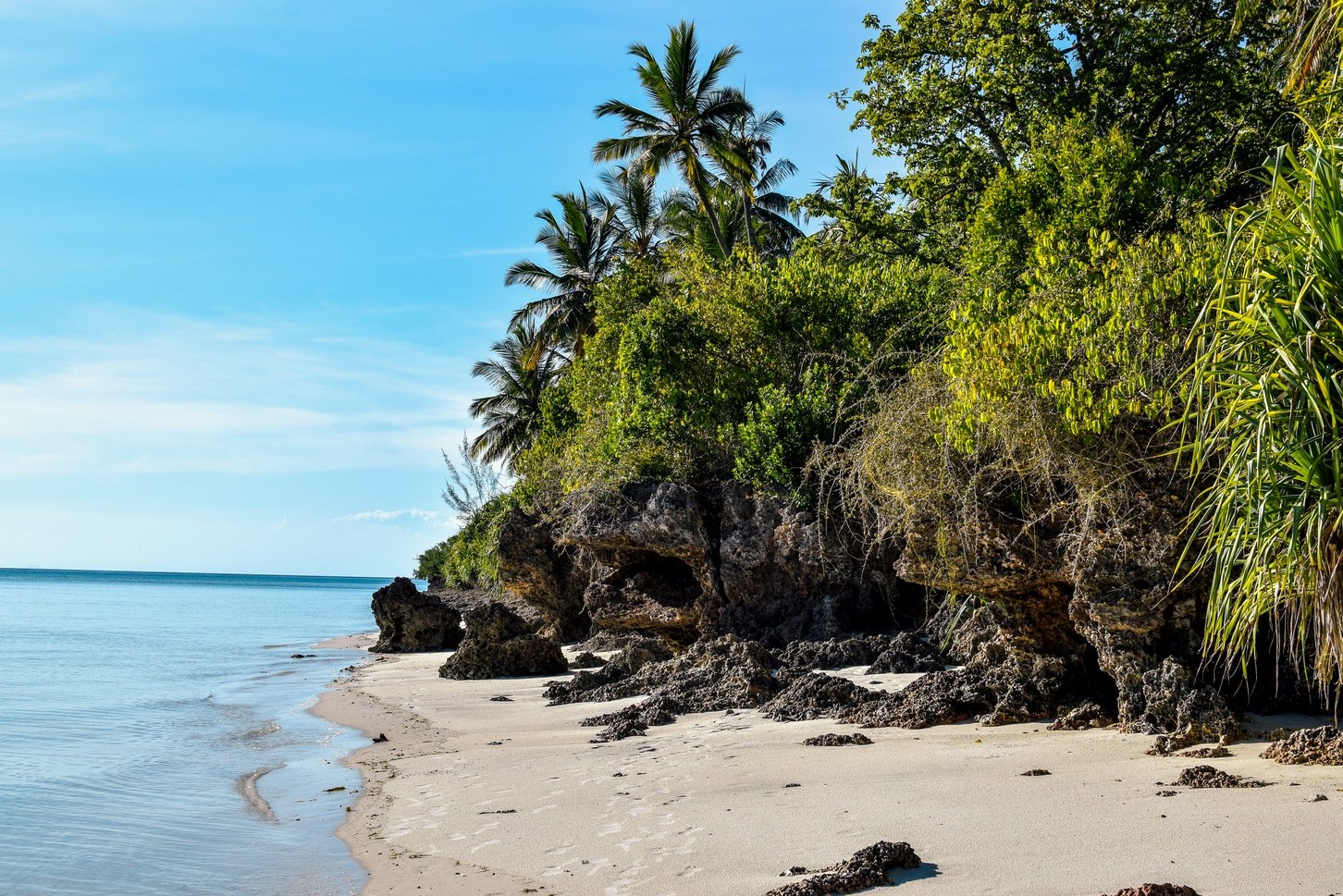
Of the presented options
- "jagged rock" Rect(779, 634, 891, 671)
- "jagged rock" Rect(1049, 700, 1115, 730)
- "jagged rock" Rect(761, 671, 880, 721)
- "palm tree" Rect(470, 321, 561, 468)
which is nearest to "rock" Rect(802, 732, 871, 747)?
"jagged rock" Rect(761, 671, 880, 721)

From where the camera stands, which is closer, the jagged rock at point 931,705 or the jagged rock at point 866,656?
the jagged rock at point 931,705

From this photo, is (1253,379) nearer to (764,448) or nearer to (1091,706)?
(1091,706)

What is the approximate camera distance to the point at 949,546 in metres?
8.91

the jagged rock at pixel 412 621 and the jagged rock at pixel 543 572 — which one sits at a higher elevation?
the jagged rock at pixel 543 572

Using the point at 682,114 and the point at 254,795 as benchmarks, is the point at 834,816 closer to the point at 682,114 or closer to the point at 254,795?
the point at 254,795

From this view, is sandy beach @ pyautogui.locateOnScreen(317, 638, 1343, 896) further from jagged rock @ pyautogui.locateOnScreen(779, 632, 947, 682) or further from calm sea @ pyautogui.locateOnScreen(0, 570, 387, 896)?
Result: jagged rock @ pyautogui.locateOnScreen(779, 632, 947, 682)

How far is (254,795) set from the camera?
8.88 m

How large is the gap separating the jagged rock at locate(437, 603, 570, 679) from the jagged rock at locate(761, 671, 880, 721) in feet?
21.9

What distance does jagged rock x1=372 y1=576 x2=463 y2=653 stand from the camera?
23.8m

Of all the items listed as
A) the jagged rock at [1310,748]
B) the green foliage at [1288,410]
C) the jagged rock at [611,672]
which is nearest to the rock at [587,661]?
the jagged rock at [611,672]

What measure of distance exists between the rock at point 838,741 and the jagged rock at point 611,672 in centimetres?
488

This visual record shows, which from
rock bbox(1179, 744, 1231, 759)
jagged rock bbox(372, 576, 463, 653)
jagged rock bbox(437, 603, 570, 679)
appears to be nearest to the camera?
rock bbox(1179, 744, 1231, 759)

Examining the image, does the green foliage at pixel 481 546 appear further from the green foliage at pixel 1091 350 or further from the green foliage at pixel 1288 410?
the green foliage at pixel 1288 410

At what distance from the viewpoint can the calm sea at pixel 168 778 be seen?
21.6ft
